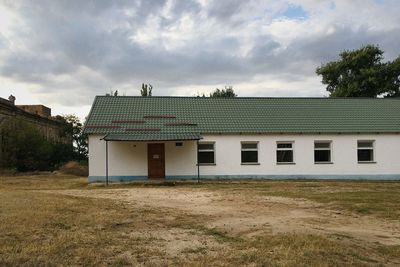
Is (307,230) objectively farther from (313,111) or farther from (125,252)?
(313,111)

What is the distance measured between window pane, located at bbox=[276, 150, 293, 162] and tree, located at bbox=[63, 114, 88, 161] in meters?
19.2

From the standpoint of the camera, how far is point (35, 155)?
36.4 meters

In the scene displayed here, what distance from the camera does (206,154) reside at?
2623 cm

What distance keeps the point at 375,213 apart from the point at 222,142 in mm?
13979

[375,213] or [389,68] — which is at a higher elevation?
[389,68]

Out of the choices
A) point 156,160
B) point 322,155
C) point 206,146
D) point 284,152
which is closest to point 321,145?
point 322,155

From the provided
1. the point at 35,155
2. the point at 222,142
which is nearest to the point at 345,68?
the point at 222,142

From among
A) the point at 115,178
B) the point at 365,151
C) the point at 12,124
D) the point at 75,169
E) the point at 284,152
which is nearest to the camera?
the point at 115,178

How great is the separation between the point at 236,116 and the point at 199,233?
19.2 metres

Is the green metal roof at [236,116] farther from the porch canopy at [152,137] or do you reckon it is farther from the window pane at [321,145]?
the window pane at [321,145]

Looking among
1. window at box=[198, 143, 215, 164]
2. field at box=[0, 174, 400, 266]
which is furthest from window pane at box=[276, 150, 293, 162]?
field at box=[0, 174, 400, 266]

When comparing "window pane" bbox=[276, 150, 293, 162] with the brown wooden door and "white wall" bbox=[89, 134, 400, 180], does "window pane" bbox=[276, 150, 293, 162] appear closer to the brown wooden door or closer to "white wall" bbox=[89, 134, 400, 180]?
"white wall" bbox=[89, 134, 400, 180]

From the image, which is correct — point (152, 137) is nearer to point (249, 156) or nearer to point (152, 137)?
point (152, 137)

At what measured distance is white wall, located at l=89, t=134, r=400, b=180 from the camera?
25.2 metres
